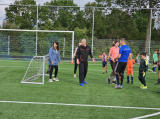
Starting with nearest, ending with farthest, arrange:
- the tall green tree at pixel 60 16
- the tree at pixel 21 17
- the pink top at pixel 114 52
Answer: the pink top at pixel 114 52 < the tall green tree at pixel 60 16 < the tree at pixel 21 17

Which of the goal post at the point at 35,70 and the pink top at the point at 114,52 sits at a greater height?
the pink top at the point at 114,52

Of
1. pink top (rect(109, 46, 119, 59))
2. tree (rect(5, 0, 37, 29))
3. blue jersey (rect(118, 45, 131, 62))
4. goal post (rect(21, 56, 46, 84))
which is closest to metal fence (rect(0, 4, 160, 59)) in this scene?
tree (rect(5, 0, 37, 29))

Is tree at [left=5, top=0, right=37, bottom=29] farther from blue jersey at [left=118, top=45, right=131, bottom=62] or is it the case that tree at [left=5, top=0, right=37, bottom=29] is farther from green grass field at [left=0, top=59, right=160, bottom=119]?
green grass field at [left=0, top=59, right=160, bottom=119]

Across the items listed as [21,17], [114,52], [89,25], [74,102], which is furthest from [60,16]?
[74,102]

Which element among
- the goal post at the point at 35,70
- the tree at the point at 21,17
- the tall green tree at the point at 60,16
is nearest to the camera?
the goal post at the point at 35,70

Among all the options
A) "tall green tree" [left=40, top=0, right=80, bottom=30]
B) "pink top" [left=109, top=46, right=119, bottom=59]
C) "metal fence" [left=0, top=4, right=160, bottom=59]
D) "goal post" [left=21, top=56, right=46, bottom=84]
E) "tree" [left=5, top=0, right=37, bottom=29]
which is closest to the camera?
"pink top" [left=109, top=46, right=119, bottom=59]

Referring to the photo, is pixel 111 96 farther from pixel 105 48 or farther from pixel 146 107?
pixel 105 48

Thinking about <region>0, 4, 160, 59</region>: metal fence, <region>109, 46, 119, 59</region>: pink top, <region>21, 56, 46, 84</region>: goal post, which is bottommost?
<region>21, 56, 46, 84</region>: goal post

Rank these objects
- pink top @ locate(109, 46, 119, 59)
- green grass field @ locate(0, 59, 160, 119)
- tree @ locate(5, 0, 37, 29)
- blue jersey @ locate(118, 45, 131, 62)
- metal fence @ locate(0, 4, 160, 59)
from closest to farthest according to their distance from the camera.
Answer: green grass field @ locate(0, 59, 160, 119) → blue jersey @ locate(118, 45, 131, 62) → pink top @ locate(109, 46, 119, 59) → metal fence @ locate(0, 4, 160, 59) → tree @ locate(5, 0, 37, 29)

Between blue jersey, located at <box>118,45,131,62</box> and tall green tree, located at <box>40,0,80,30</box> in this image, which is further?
tall green tree, located at <box>40,0,80,30</box>

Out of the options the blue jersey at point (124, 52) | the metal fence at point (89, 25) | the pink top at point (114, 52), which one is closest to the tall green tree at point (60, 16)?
the metal fence at point (89, 25)

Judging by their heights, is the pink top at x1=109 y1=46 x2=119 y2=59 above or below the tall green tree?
below

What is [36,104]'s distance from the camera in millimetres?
5473

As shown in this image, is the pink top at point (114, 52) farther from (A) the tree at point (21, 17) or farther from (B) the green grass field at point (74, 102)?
(A) the tree at point (21, 17)
